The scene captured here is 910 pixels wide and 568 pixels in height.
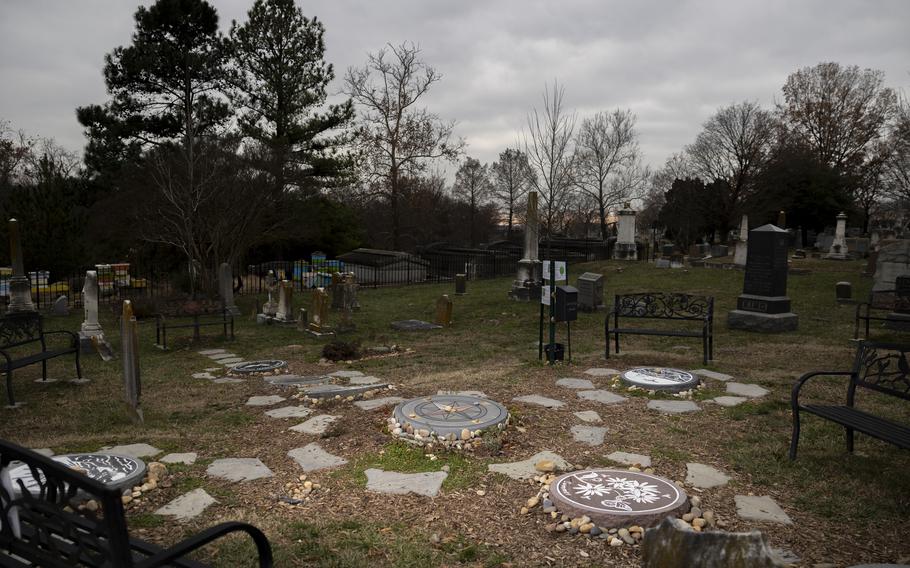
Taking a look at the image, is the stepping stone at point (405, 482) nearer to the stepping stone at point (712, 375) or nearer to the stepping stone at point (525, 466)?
the stepping stone at point (525, 466)

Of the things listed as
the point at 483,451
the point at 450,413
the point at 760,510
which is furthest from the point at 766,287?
the point at 483,451

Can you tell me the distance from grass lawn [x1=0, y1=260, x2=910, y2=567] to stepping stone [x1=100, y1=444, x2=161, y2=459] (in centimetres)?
11

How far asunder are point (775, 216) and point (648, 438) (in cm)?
3709

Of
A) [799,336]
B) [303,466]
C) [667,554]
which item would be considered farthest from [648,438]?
[799,336]

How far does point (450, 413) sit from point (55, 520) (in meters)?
3.46

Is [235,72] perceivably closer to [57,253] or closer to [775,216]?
[57,253]

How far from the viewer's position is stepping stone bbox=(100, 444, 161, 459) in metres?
4.63

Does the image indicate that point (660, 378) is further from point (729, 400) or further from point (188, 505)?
point (188, 505)

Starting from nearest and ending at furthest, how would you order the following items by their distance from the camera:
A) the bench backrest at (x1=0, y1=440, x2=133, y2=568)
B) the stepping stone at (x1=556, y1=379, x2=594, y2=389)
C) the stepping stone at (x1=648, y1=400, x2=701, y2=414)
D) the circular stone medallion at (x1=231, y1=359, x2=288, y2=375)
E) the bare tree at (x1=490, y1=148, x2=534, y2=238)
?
the bench backrest at (x1=0, y1=440, x2=133, y2=568), the stepping stone at (x1=648, y1=400, x2=701, y2=414), the stepping stone at (x1=556, y1=379, x2=594, y2=389), the circular stone medallion at (x1=231, y1=359, x2=288, y2=375), the bare tree at (x1=490, y1=148, x2=534, y2=238)

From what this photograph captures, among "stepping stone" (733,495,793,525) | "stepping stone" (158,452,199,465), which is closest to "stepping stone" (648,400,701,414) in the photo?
"stepping stone" (733,495,793,525)

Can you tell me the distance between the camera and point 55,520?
2184mm

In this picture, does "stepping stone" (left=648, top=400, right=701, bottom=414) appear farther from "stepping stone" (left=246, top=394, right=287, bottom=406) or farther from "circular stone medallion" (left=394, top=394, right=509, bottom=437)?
"stepping stone" (left=246, top=394, right=287, bottom=406)

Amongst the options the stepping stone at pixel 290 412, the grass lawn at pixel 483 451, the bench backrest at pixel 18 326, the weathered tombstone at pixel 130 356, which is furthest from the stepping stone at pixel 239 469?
the bench backrest at pixel 18 326

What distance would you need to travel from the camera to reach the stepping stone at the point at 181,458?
4.54 m
